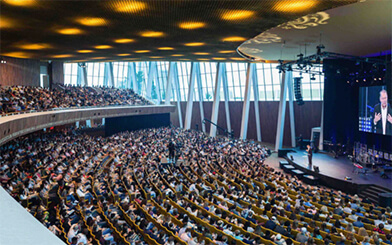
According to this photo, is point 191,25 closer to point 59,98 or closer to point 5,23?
point 5,23

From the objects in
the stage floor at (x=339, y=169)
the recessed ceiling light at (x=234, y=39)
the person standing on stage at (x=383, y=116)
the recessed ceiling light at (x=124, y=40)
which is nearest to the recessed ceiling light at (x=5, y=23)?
the recessed ceiling light at (x=124, y=40)

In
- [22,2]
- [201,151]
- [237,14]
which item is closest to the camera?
[22,2]

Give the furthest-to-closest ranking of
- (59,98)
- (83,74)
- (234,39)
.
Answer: (83,74), (59,98), (234,39)

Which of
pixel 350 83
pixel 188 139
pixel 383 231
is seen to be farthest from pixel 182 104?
pixel 383 231

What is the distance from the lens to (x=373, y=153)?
1977cm

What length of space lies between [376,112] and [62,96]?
72.4ft

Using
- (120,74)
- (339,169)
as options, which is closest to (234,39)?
(339,169)

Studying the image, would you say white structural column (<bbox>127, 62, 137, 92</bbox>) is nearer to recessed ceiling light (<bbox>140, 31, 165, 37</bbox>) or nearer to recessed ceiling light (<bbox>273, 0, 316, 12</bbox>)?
recessed ceiling light (<bbox>140, 31, 165, 37</bbox>)

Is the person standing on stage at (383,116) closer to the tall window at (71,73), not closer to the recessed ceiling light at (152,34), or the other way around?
the recessed ceiling light at (152,34)

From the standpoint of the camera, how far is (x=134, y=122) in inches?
1426

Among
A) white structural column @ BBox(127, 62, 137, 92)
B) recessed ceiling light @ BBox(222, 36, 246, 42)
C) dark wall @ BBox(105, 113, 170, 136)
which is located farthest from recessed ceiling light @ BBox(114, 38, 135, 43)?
white structural column @ BBox(127, 62, 137, 92)

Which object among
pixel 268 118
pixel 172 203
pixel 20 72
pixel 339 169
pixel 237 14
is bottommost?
pixel 339 169

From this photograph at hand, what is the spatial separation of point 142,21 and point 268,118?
75.6 ft

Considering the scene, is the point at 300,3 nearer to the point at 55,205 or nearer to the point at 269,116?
the point at 55,205
